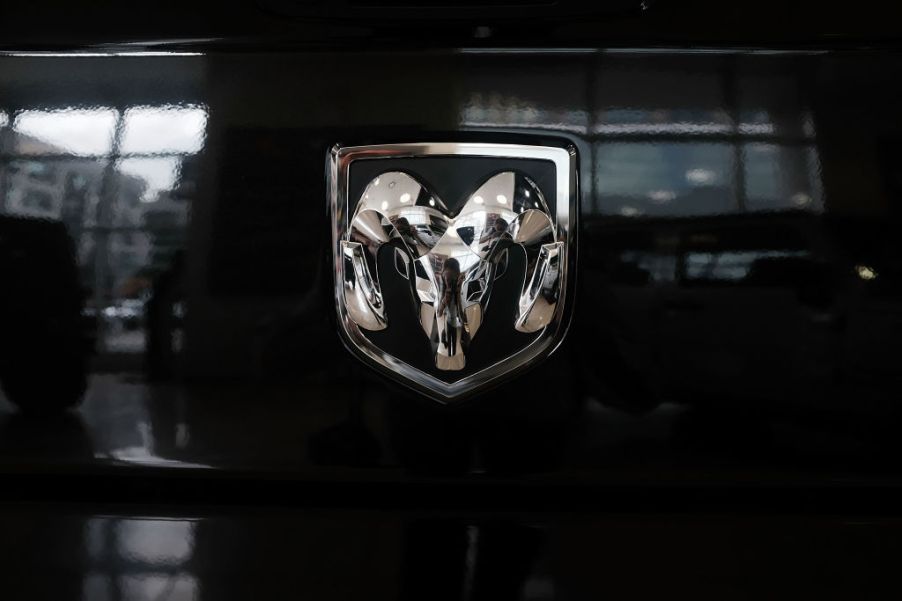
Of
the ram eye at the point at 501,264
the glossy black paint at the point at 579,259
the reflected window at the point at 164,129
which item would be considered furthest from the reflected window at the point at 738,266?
the reflected window at the point at 164,129

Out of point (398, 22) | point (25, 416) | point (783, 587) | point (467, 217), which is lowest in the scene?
point (783, 587)

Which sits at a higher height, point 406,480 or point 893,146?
point 893,146

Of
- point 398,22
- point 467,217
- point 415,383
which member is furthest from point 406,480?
point 398,22

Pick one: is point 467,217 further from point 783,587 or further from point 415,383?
point 783,587

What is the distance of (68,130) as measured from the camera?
0.55 meters

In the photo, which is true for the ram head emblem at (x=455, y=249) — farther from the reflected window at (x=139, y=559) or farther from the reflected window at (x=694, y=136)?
the reflected window at (x=139, y=559)

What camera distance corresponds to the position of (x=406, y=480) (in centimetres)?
55

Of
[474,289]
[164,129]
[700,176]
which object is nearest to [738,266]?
[700,176]

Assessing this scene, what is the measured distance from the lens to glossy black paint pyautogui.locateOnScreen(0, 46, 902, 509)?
20.8 inches

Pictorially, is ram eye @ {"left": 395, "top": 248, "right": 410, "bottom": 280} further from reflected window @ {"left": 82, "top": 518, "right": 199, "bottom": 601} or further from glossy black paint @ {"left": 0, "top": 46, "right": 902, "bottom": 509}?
reflected window @ {"left": 82, "top": 518, "right": 199, "bottom": 601}

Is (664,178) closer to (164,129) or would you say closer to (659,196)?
(659,196)

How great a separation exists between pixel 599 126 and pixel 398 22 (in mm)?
A: 146

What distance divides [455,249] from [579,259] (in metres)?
0.08

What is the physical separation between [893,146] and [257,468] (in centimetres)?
47
